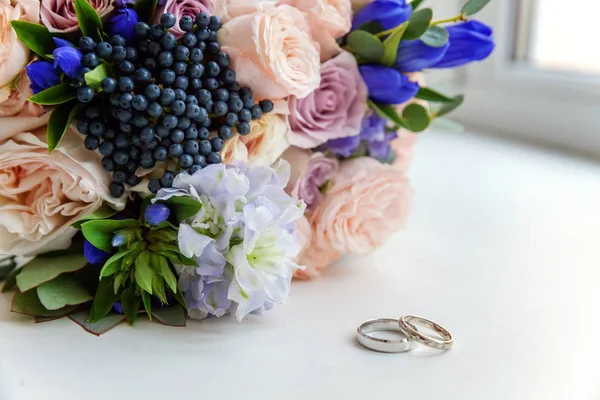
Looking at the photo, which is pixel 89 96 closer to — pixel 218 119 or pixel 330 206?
pixel 218 119

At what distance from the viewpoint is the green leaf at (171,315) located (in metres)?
0.58

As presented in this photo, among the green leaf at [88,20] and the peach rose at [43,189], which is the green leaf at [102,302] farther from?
the green leaf at [88,20]

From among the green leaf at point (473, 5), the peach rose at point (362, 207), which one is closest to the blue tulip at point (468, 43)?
the green leaf at point (473, 5)

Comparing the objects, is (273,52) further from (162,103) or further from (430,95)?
(430,95)

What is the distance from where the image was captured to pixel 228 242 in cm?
55

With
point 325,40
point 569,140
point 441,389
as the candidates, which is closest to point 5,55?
point 325,40

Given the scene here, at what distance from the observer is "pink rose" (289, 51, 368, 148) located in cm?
65

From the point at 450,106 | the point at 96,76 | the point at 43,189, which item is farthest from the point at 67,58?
the point at 450,106

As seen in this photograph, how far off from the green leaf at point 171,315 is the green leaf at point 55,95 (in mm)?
207

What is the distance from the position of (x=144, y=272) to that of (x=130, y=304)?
2.0 inches

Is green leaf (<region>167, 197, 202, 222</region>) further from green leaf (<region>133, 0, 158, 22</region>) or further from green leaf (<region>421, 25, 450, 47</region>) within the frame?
green leaf (<region>421, 25, 450, 47</region>)

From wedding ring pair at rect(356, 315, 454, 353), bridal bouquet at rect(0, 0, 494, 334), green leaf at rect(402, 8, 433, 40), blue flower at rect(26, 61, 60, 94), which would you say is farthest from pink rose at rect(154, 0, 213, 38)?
wedding ring pair at rect(356, 315, 454, 353)

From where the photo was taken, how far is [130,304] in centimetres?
58

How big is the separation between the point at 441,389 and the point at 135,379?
24 centimetres
